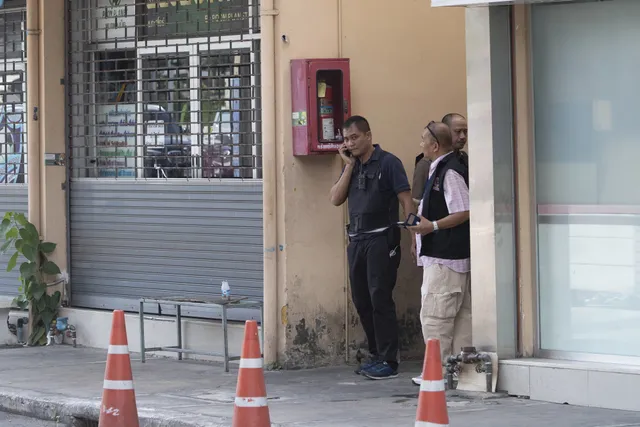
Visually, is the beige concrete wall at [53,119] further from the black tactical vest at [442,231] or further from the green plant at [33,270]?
the black tactical vest at [442,231]

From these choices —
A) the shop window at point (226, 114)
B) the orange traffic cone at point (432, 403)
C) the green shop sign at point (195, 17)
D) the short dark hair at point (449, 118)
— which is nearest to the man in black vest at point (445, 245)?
the short dark hair at point (449, 118)

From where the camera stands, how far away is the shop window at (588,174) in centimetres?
774

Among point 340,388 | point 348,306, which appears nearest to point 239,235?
point 348,306

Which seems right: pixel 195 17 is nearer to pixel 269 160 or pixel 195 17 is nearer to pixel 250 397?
pixel 269 160

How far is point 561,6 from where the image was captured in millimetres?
7988

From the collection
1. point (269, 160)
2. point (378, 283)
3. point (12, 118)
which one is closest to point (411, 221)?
point (378, 283)

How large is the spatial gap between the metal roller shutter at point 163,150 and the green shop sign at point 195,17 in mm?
12

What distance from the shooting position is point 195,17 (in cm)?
1061

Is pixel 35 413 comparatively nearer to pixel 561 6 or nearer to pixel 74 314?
pixel 74 314

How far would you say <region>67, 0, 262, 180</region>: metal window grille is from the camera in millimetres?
10312

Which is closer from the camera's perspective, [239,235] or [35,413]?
[35,413]

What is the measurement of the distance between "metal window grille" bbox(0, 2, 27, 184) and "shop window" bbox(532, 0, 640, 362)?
6.27 meters

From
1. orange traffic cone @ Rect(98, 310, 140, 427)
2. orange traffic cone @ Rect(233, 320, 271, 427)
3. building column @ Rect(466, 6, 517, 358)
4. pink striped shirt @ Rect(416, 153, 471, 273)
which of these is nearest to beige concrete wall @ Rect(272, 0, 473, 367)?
pink striped shirt @ Rect(416, 153, 471, 273)

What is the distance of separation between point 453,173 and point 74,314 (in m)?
4.65
